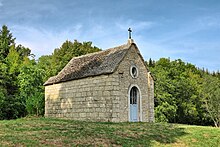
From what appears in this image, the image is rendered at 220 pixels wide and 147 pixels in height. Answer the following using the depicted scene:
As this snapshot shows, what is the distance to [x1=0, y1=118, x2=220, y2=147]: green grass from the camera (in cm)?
1239

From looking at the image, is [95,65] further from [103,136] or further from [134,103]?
[103,136]

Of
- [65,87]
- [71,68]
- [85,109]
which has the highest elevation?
[71,68]

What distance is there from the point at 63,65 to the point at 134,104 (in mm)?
19868

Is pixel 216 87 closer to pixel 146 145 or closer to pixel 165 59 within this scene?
pixel 165 59

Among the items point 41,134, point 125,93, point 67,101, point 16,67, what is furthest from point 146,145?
point 16,67

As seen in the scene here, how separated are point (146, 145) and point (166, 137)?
2296mm

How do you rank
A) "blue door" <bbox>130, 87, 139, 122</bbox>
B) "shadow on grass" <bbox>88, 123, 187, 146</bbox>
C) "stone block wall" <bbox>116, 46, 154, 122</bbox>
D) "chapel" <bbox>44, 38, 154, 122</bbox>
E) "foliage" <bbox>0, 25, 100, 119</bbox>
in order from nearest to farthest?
"shadow on grass" <bbox>88, 123, 187, 146</bbox> < "chapel" <bbox>44, 38, 154, 122</bbox> < "stone block wall" <bbox>116, 46, 154, 122</bbox> < "blue door" <bbox>130, 87, 139, 122</bbox> < "foliage" <bbox>0, 25, 100, 119</bbox>

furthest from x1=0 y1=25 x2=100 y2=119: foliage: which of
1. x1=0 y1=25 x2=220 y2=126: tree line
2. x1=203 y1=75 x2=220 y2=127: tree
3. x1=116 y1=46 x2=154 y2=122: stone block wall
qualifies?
x1=203 y1=75 x2=220 y2=127: tree

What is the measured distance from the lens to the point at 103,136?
14.0 metres

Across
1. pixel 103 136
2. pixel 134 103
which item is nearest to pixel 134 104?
pixel 134 103

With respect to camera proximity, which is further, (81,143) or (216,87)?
(216,87)

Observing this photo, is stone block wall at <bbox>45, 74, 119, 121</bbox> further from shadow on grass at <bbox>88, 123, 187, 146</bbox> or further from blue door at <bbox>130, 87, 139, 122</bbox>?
shadow on grass at <bbox>88, 123, 187, 146</bbox>

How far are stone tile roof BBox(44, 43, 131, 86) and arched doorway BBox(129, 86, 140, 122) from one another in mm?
2727

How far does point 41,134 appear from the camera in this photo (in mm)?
13414
